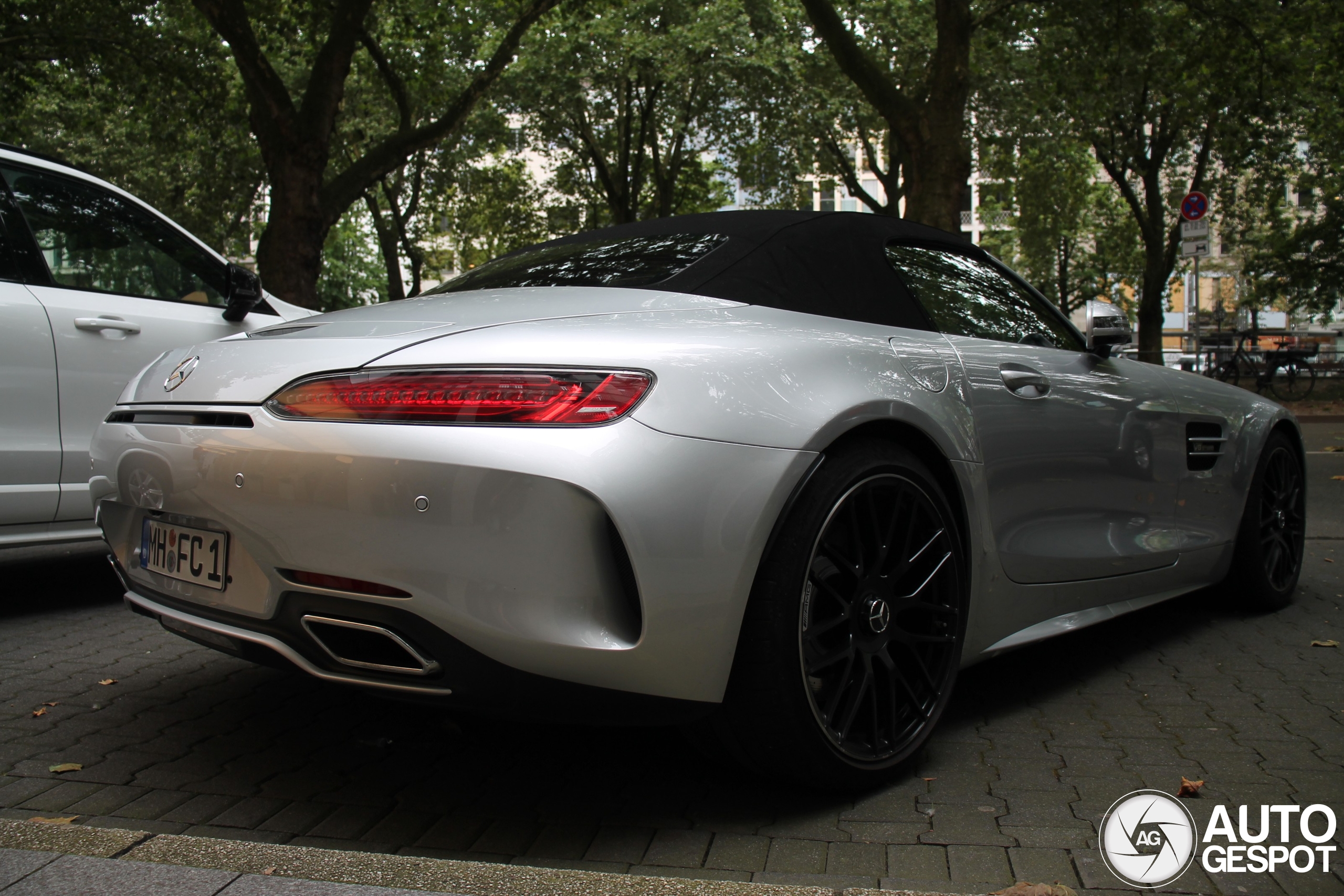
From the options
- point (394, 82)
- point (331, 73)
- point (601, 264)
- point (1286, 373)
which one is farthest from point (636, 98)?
point (601, 264)

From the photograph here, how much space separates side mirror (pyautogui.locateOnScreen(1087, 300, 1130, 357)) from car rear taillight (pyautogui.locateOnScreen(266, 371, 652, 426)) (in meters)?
2.14

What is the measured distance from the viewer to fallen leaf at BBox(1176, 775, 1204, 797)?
2.62 m

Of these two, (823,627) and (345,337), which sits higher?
(345,337)

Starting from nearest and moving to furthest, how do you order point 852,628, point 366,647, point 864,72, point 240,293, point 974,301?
point 366,647
point 852,628
point 974,301
point 240,293
point 864,72

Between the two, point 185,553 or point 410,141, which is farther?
point 410,141

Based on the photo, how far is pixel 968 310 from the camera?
3441mm

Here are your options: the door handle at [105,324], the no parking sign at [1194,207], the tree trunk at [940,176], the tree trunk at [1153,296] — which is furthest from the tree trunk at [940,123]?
the tree trunk at [1153,296]

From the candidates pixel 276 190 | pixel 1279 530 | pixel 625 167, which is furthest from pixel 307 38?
pixel 1279 530

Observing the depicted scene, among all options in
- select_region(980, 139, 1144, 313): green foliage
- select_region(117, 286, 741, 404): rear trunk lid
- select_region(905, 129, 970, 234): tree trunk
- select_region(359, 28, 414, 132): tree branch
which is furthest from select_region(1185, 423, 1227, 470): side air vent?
select_region(980, 139, 1144, 313): green foliage

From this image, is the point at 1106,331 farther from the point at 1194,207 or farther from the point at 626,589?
the point at 1194,207

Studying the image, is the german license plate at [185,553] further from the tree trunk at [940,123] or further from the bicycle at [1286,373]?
the bicycle at [1286,373]

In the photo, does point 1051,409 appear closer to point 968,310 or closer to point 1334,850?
point 968,310

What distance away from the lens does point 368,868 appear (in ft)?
6.66

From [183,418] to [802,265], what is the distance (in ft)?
5.07
